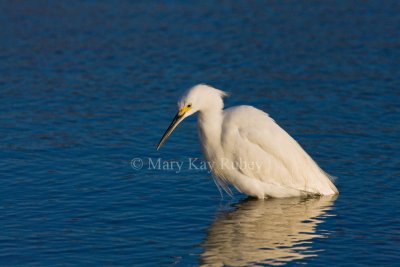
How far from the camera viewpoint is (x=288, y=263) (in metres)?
10.5

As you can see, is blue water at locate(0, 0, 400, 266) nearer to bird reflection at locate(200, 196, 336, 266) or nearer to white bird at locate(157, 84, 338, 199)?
bird reflection at locate(200, 196, 336, 266)

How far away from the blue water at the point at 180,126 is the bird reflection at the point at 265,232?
0.04m

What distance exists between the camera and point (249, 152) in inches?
518

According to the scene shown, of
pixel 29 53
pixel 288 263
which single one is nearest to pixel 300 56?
pixel 29 53

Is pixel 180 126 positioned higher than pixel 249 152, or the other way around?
pixel 180 126

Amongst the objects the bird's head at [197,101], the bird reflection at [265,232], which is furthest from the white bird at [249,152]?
the bird reflection at [265,232]

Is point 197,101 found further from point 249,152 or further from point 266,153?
point 266,153

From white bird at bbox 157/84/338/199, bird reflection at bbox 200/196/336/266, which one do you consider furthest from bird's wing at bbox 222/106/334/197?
bird reflection at bbox 200/196/336/266

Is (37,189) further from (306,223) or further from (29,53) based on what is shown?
(29,53)

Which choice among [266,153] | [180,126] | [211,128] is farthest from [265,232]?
[180,126]

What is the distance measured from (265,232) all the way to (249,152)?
1784mm

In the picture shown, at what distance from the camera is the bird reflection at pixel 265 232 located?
35.2 ft

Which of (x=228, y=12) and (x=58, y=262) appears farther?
(x=228, y=12)

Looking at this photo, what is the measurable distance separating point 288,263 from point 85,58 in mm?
12702
